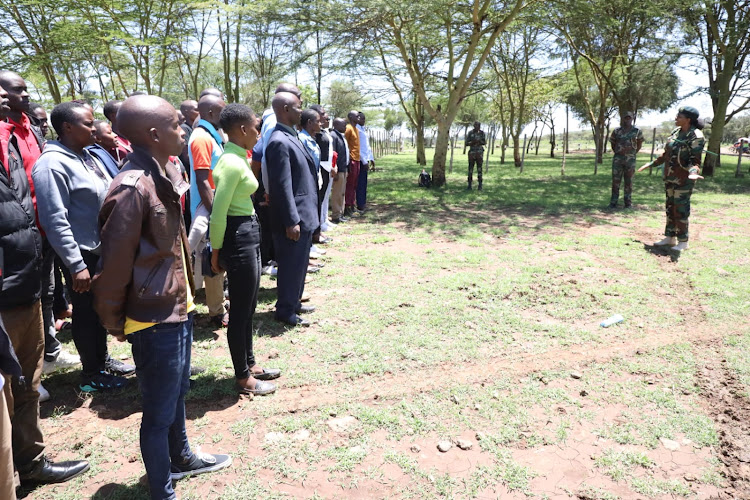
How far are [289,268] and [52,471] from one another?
7.78 ft

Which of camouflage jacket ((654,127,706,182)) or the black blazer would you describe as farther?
camouflage jacket ((654,127,706,182))

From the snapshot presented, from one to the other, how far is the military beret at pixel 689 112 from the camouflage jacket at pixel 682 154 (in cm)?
21

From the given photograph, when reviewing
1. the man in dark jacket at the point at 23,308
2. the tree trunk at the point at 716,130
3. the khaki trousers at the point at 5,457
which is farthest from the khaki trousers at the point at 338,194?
the tree trunk at the point at 716,130

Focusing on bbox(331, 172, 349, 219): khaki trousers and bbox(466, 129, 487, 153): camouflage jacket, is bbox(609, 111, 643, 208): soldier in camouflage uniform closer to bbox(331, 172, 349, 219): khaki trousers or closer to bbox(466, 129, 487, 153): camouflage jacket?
bbox(466, 129, 487, 153): camouflage jacket

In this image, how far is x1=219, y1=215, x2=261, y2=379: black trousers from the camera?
304 cm

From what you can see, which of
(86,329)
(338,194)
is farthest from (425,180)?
(86,329)

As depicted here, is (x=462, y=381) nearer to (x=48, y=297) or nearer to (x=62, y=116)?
(x=48, y=297)

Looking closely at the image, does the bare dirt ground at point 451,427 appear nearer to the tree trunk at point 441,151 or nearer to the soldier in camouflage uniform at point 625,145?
the soldier in camouflage uniform at point 625,145

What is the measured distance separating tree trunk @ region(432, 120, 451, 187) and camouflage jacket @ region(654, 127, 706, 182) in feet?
21.1

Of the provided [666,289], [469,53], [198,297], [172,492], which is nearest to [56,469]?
[172,492]

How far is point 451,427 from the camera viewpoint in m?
2.98

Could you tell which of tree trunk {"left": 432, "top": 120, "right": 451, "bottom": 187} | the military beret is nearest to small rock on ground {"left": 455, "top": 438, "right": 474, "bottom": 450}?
the military beret

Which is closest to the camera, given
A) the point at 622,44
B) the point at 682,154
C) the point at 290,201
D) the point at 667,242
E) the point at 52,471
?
the point at 52,471

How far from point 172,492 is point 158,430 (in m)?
0.36
